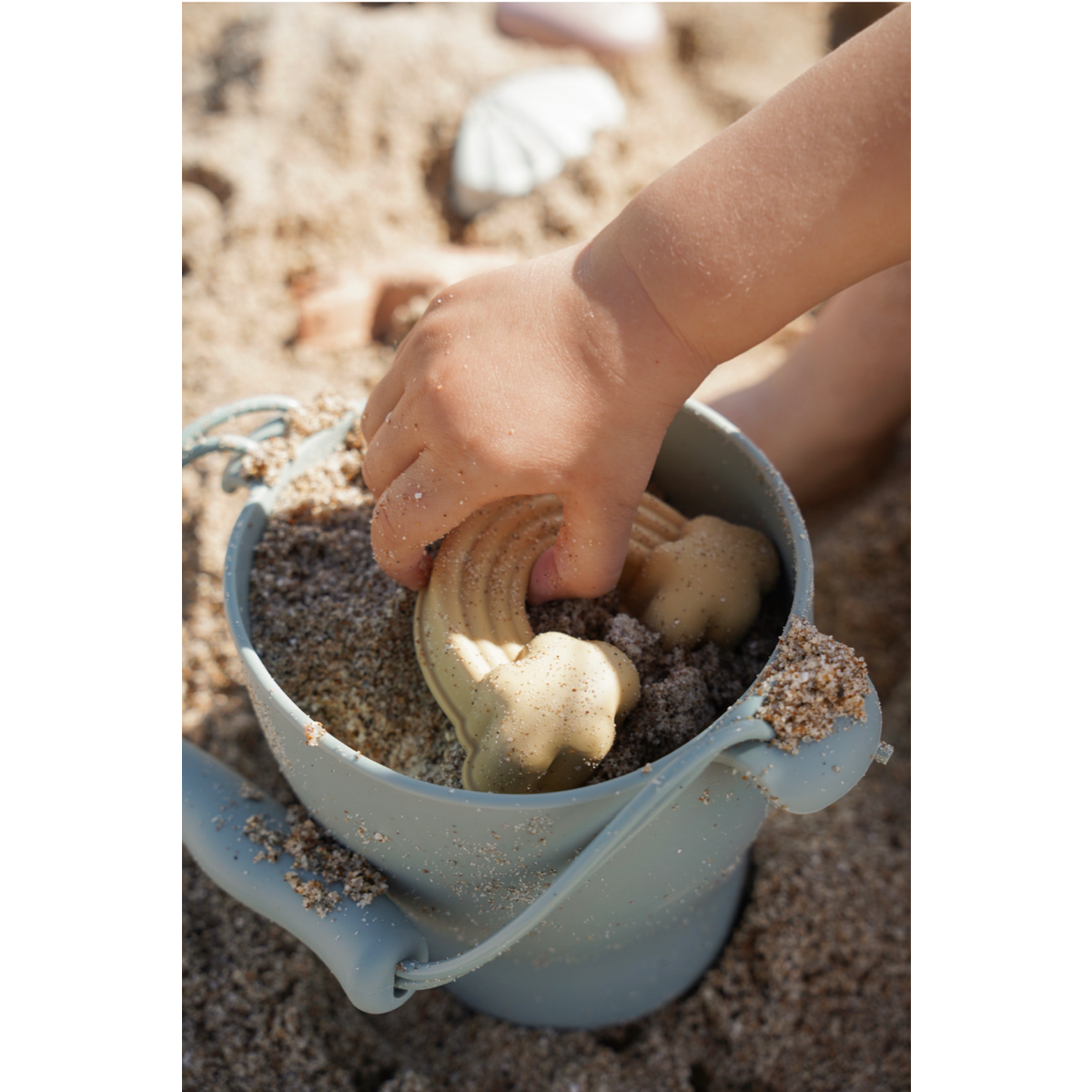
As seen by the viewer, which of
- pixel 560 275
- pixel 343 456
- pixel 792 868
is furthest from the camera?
pixel 792 868

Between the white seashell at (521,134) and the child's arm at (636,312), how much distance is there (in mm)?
1044

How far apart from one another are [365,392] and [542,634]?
878mm

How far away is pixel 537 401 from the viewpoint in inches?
27.5

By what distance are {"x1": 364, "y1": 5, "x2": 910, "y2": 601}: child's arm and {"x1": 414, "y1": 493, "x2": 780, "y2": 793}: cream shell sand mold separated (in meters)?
0.07

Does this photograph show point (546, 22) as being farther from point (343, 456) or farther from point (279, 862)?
point (279, 862)

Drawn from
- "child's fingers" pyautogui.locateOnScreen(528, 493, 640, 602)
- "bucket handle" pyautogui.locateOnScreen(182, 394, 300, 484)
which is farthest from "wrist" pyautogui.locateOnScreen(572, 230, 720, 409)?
"bucket handle" pyautogui.locateOnScreen(182, 394, 300, 484)

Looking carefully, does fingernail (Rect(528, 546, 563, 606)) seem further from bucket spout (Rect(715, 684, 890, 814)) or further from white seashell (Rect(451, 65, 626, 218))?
white seashell (Rect(451, 65, 626, 218))

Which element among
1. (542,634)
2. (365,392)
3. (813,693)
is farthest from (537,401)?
(365,392)

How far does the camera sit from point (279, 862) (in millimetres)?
764

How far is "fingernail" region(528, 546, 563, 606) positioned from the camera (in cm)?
82

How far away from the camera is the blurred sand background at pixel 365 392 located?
0.97 metres

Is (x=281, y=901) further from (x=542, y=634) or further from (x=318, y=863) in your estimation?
(x=542, y=634)

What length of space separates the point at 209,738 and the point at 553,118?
1.35 m
